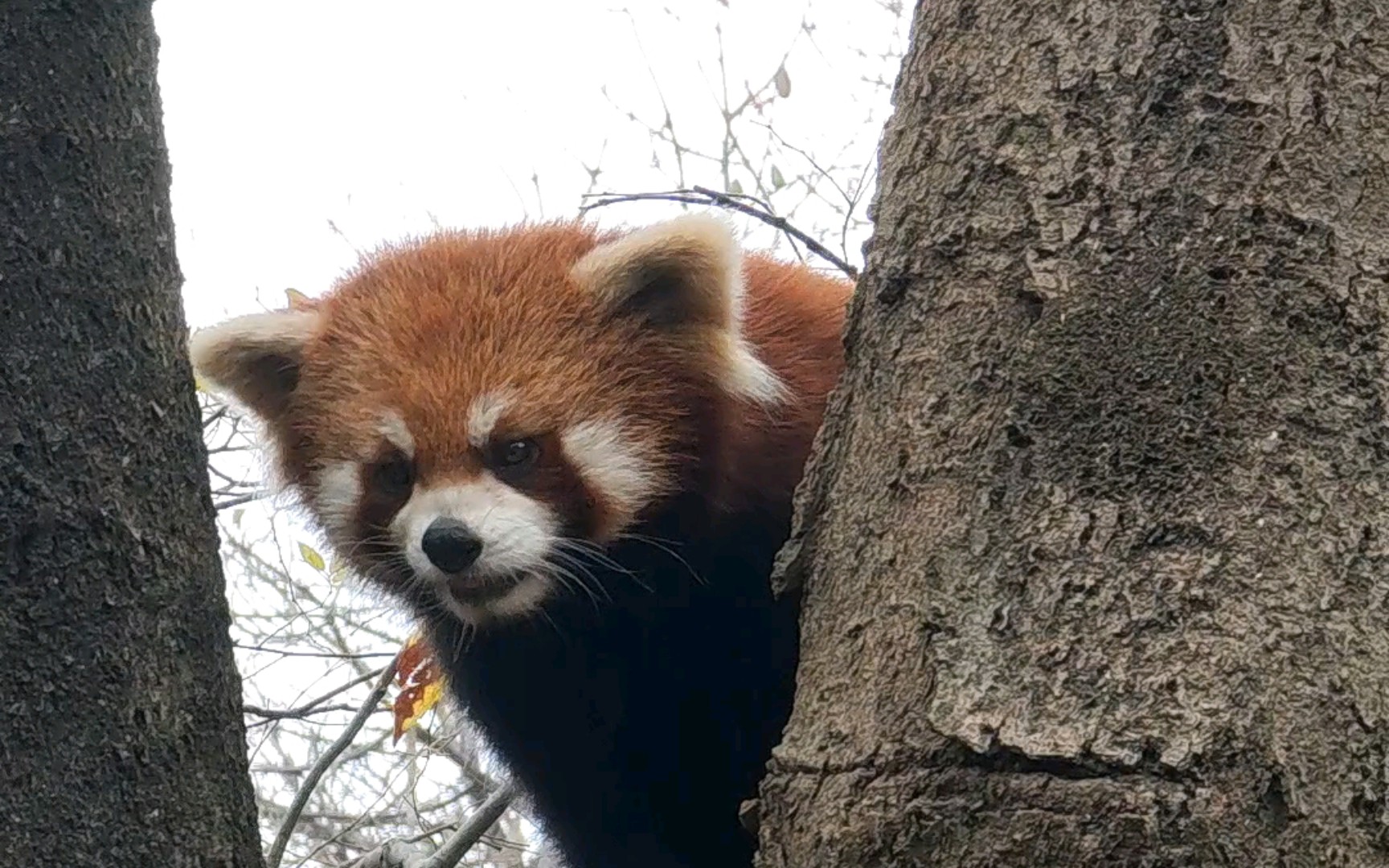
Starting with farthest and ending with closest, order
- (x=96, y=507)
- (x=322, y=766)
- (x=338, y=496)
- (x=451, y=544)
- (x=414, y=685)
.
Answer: (x=414, y=685), (x=322, y=766), (x=338, y=496), (x=451, y=544), (x=96, y=507)

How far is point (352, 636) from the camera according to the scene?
7504 millimetres

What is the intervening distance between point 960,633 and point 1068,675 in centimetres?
13

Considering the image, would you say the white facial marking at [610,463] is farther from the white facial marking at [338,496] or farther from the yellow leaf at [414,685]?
the yellow leaf at [414,685]

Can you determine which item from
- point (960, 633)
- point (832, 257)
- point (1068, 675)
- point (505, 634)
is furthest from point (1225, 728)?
point (832, 257)

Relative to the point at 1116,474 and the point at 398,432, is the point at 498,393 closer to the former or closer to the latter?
the point at 398,432

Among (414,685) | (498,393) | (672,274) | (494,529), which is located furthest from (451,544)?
(414,685)

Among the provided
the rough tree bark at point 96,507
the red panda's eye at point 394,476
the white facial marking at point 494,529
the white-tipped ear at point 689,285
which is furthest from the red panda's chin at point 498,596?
the rough tree bark at point 96,507

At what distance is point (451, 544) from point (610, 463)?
0.36 metres

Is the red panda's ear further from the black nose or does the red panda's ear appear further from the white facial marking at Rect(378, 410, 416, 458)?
the black nose

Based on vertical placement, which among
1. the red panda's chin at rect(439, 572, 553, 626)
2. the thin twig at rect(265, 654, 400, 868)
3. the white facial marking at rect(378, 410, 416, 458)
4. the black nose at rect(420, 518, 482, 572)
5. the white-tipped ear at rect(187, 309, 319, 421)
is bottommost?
the thin twig at rect(265, 654, 400, 868)

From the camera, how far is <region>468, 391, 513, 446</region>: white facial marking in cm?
255

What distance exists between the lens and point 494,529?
247 cm

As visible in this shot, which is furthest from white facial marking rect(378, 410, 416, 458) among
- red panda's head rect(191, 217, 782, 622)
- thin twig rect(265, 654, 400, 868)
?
→ thin twig rect(265, 654, 400, 868)

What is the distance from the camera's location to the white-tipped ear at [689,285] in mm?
2676
